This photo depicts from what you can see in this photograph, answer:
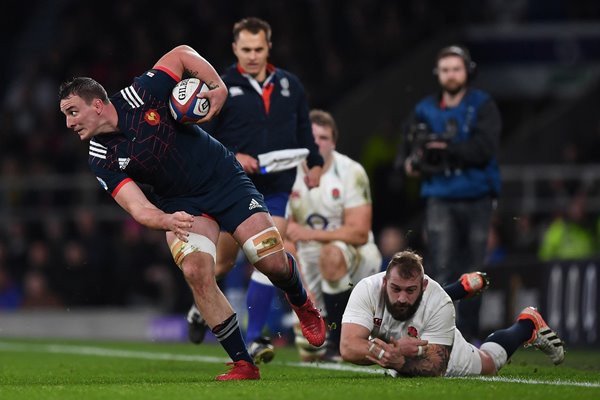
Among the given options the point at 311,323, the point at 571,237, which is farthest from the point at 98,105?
the point at 571,237

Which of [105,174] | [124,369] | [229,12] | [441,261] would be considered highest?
[229,12]

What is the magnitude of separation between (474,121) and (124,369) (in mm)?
3370

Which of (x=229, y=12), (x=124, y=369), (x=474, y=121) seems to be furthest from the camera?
(x=229, y=12)

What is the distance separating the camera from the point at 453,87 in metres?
11.6

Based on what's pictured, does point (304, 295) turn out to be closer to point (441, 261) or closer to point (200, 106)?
point (200, 106)

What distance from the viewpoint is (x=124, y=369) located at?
1093 centimetres

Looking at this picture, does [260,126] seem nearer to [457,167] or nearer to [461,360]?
[457,167]

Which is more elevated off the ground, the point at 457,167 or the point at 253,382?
the point at 457,167

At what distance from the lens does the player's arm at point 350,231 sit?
11.6 metres

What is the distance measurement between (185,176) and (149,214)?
555mm

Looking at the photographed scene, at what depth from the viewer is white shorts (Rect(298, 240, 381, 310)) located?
38.1 ft

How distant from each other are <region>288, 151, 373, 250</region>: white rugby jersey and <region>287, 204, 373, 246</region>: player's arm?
0.23 ft

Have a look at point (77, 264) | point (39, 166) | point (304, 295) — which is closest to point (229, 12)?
point (39, 166)

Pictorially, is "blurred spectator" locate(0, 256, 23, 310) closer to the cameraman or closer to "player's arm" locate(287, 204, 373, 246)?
"player's arm" locate(287, 204, 373, 246)
